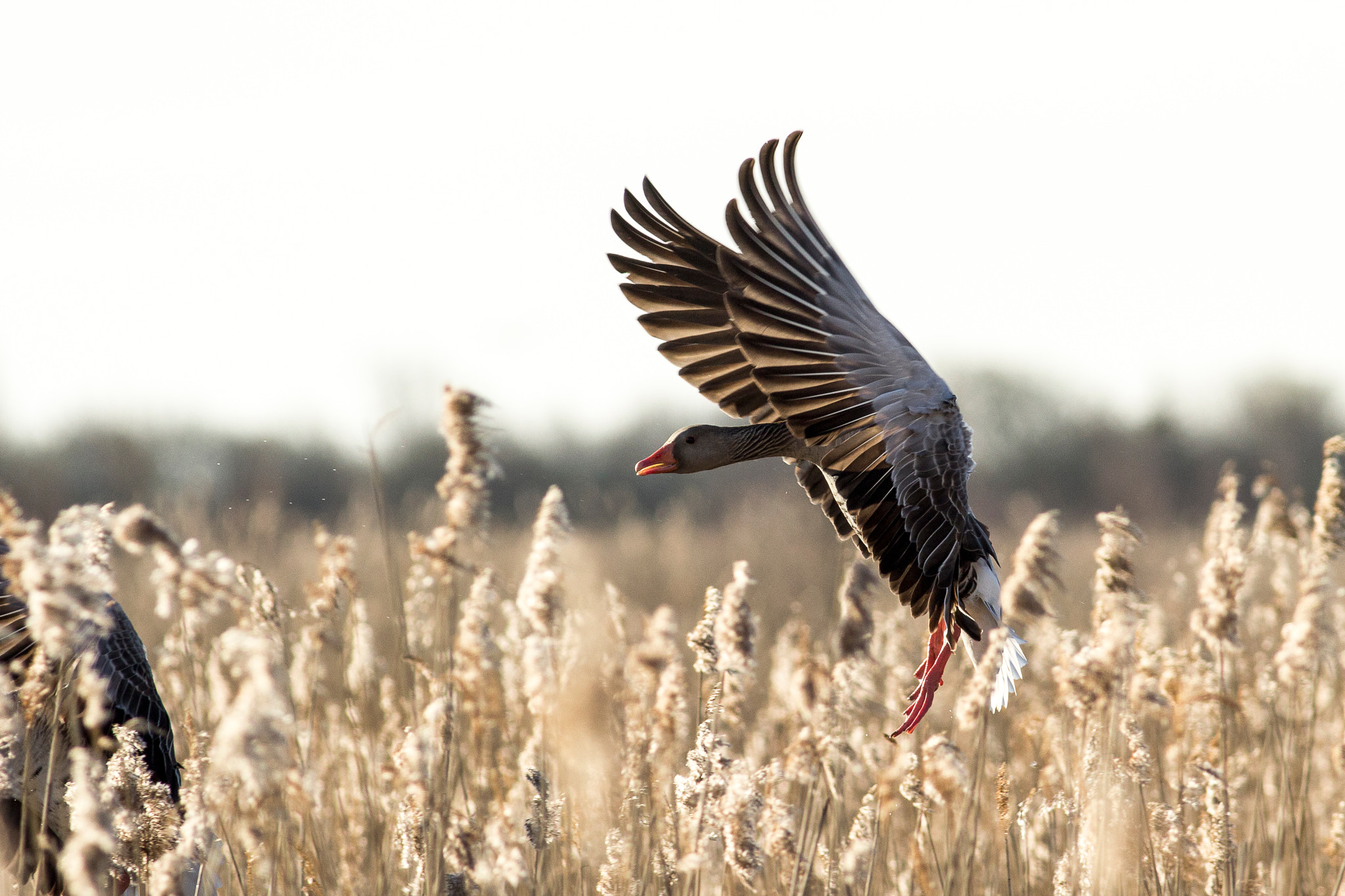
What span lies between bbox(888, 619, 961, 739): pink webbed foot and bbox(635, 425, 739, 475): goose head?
1.26 metres

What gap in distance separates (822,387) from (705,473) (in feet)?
94.5

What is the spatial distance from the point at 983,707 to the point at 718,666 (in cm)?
78

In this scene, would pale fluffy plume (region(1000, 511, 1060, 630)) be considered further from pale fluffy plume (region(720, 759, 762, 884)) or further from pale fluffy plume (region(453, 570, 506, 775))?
pale fluffy plume (region(453, 570, 506, 775))

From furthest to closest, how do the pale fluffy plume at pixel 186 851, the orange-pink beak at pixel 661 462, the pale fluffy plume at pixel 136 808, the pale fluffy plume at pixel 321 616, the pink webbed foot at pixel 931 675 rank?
the orange-pink beak at pixel 661 462
the pink webbed foot at pixel 931 675
the pale fluffy plume at pixel 321 616
the pale fluffy plume at pixel 136 808
the pale fluffy plume at pixel 186 851

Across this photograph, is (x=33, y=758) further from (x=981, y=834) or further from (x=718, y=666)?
(x=981, y=834)

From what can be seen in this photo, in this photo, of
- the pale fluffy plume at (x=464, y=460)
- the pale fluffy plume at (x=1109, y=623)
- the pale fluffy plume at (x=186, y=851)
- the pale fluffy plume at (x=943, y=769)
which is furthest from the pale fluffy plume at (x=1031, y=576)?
the pale fluffy plume at (x=186, y=851)

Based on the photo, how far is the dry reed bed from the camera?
116 inches

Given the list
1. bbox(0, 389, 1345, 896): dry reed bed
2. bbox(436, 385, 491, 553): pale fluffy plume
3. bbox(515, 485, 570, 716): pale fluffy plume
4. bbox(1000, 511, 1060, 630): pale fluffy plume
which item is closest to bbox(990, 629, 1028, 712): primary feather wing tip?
bbox(0, 389, 1345, 896): dry reed bed

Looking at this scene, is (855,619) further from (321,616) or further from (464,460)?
(321,616)

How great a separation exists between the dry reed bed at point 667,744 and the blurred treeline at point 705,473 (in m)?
3.78

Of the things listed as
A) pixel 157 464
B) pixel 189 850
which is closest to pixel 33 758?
pixel 189 850

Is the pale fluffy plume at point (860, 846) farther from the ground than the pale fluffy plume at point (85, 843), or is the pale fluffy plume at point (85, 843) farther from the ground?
the pale fluffy plume at point (85, 843)

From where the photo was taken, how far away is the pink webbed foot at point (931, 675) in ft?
15.9

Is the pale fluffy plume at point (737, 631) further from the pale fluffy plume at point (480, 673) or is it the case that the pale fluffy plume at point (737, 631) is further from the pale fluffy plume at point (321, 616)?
the pale fluffy plume at point (321, 616)
